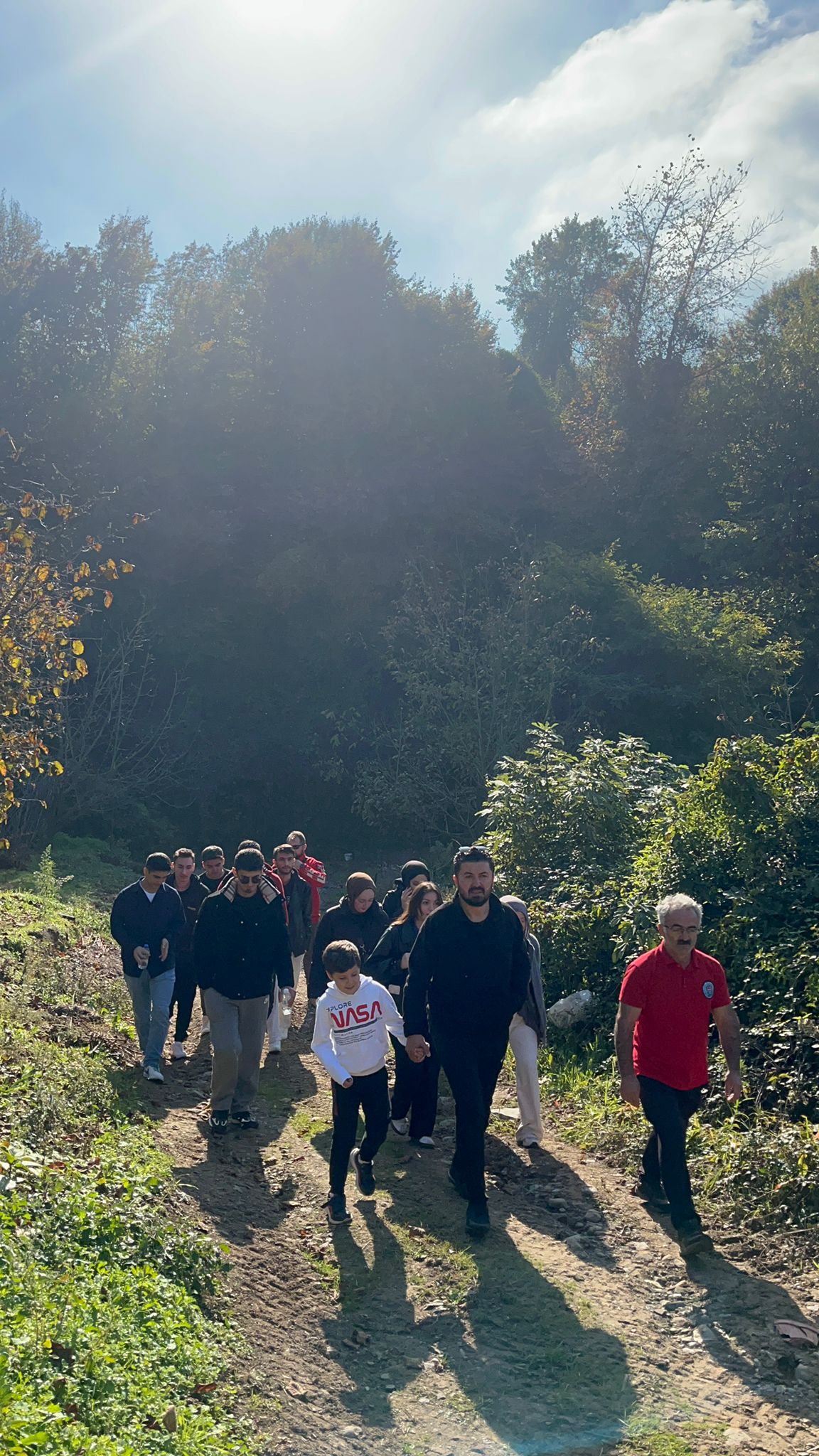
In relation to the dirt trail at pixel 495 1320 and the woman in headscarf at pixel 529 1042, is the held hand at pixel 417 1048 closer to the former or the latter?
the dirt trail at pixel 495 1320

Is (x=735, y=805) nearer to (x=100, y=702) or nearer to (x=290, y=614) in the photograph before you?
(x=100, y=702)

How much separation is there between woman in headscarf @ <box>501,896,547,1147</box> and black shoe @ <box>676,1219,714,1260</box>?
166cm

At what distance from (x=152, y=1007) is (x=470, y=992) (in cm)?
357

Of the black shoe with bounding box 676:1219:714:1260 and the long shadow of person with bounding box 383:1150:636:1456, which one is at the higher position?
the black shoe with bounding box 676:1219:714:1260

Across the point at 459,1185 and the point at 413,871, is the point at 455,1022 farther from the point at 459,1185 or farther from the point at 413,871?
the point at 413,871

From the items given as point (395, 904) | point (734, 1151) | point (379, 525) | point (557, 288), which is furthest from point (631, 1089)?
point (557, 288)

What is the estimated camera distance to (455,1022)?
6.20m

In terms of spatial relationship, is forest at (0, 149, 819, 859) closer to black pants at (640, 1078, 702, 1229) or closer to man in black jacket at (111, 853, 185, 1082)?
man in black jacket at (111, 853, 185, 1082)

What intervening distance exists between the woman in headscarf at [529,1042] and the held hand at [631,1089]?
1.20 m

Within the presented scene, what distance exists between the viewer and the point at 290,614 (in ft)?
93.8

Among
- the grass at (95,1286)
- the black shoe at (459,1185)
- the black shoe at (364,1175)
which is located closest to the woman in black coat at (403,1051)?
the black shoe at (459,1185)

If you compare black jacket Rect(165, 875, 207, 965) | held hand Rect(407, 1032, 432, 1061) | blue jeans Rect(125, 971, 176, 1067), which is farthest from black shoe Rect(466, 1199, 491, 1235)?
black jacket Rect(165, 875, 207, 965)

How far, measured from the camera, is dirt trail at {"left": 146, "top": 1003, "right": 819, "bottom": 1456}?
4.37m

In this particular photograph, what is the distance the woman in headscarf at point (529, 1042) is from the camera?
23.7ft
